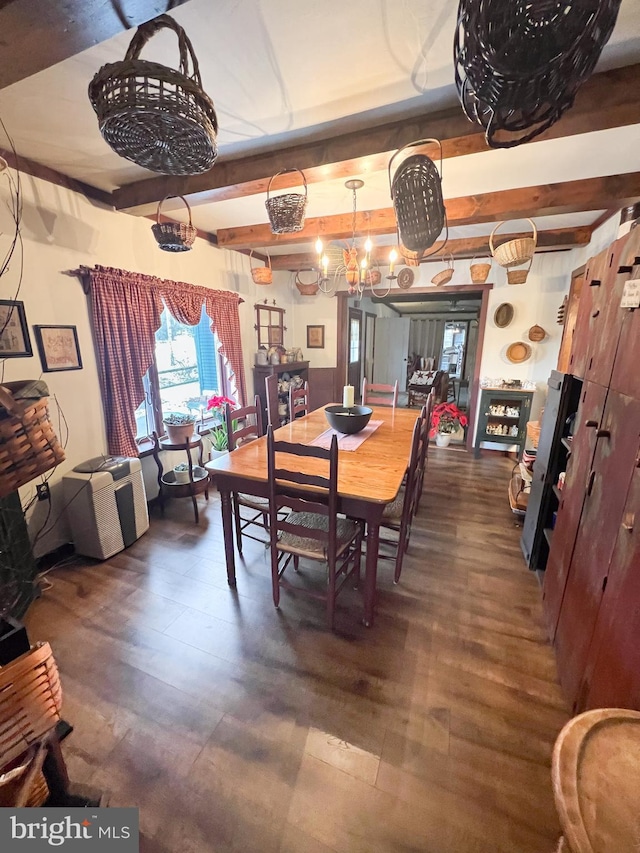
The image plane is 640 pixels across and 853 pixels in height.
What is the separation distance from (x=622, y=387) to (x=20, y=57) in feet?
7.30

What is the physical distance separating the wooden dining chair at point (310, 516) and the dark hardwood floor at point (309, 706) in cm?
33

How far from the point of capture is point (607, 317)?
150cm

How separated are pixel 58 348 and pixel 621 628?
3260 millimetres

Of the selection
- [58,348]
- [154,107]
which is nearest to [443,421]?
[58,348]

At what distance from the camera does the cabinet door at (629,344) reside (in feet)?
3.94

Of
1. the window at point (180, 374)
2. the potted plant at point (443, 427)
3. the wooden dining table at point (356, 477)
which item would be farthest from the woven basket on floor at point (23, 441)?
the potted plant at point (443, 427)

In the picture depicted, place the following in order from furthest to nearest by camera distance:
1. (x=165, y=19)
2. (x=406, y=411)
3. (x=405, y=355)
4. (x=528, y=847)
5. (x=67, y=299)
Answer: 1. (x=405, y=355)
2. (x=406, y=411)
3. (x=67, y=299)
4. (x=528, y=847)
5. (x=165, y=19)

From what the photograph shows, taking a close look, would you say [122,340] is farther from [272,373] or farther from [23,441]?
[23,441]

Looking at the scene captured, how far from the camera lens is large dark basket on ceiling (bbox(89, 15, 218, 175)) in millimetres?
840

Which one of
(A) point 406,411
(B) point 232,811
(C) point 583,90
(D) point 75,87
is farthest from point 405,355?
(B) point 232,811

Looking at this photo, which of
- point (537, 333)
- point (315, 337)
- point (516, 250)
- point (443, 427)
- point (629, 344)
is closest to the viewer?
point (629, 344)

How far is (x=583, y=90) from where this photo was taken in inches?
56.4

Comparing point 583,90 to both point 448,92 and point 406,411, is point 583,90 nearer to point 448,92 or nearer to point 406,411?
point 448,92

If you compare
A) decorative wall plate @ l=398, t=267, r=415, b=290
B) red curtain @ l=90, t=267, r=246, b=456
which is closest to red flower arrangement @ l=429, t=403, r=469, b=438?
decorative wall plate @ l=398, t=267, r=415, b=290
